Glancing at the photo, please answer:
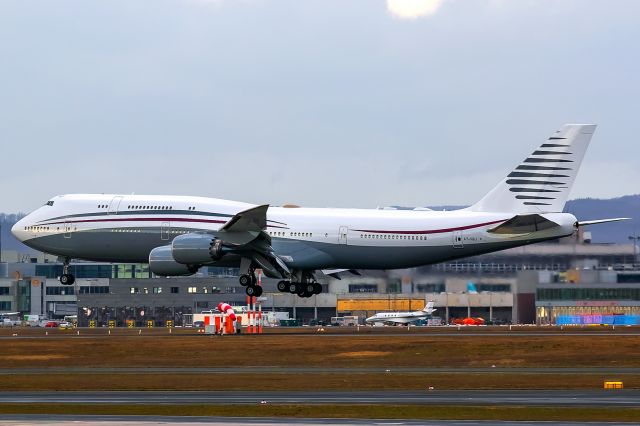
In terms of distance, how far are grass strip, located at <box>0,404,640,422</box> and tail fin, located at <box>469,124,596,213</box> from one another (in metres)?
37.9

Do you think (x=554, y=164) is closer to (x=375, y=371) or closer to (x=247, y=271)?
(x=247, y=271)

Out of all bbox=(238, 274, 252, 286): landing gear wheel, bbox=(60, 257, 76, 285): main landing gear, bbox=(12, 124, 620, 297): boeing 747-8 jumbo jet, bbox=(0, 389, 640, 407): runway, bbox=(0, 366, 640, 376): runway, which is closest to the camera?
bbox=(0, 389, 640, 407): runway

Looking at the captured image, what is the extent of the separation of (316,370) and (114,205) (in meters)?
27.6

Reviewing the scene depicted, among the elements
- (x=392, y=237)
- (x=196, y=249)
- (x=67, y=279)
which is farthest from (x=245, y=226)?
(x=67, y=279)

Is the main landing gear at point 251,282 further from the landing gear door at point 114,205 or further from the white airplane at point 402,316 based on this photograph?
the white airplane at point 402,316

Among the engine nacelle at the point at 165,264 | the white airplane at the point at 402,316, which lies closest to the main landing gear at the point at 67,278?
the engine nacelle at the point at 165,264

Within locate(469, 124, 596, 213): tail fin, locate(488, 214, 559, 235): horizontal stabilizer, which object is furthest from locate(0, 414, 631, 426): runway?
locate(469, 124, 596, 213): tail fin

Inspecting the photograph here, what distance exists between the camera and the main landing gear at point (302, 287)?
84000mm

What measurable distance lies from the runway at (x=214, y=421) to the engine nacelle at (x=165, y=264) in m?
38.8

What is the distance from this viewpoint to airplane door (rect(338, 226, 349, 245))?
265ft

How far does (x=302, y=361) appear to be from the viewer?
217ft

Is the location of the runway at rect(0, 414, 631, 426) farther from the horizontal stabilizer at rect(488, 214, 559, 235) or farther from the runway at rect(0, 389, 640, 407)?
the horizontal stabilizer at rect(488, 214, 559, 235)

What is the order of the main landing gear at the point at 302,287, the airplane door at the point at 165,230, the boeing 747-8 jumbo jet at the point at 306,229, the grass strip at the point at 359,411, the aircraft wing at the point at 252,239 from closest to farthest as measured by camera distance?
1. the grass strip at the point at 359,411
2. the aircraft wing at the point at 252,239
3. the boeing 747-8 jumbo jet at the point at 306,229
4. the airplane door at the point at 165,230
5. the main landing gear at the point at 302,287

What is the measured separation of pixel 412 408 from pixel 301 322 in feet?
312
